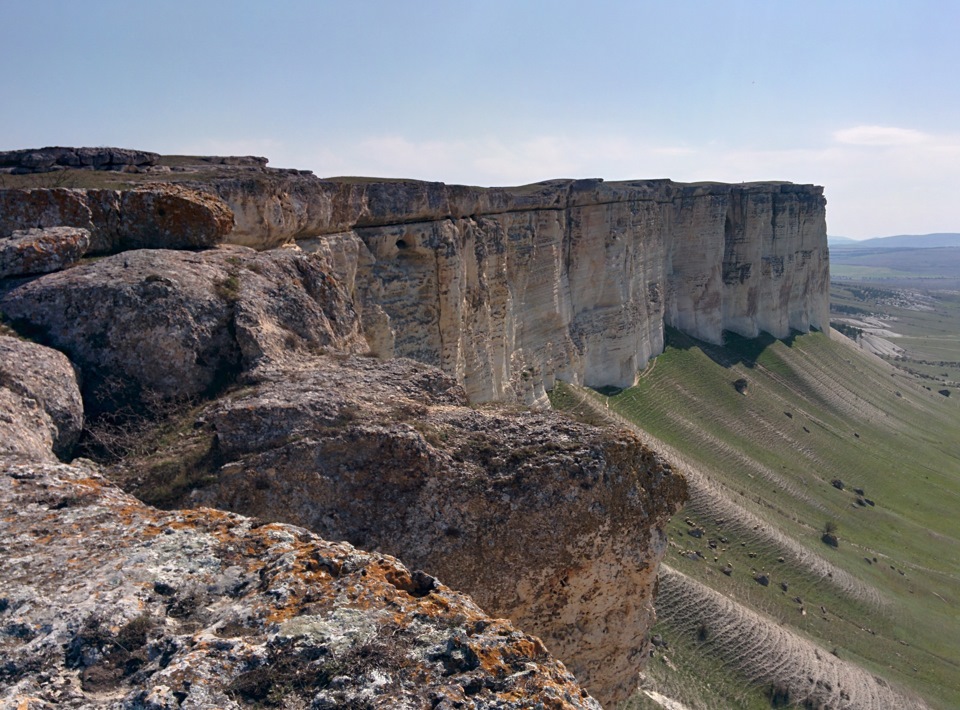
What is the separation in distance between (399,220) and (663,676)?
1394 cm

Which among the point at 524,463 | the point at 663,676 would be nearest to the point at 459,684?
the point at 524,463

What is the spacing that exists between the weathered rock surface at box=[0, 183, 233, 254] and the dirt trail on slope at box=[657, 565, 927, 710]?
15.5m

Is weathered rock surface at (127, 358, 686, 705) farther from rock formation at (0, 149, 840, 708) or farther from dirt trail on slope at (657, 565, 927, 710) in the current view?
dirt trail on slope at (657, 565, 927, 710)

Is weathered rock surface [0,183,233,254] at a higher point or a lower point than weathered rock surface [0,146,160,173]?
lower

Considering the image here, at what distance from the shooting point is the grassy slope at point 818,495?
21031 millimetres

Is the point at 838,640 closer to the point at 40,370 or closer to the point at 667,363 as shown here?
the point at 667,363

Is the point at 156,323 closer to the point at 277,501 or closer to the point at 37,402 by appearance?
the point at 37,402

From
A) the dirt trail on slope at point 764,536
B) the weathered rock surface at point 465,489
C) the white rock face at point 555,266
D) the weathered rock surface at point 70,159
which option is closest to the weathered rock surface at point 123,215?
the white rock face at point 555,266

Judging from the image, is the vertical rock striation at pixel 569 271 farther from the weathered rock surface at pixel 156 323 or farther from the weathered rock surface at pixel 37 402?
the weathered rock surface at pixel 37 402

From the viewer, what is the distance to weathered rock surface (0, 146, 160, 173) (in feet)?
52.3

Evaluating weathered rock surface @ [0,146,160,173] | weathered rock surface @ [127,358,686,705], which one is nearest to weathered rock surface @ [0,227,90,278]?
weathered rock surface @ [127,358,686,705]

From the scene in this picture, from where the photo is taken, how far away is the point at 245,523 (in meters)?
4.21

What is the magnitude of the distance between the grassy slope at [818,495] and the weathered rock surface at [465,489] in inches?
458

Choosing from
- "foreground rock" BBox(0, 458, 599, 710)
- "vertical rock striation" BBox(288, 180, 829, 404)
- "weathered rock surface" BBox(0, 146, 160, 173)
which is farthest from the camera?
"vertical rock striation" BBox(288, 180, 829, 404)
